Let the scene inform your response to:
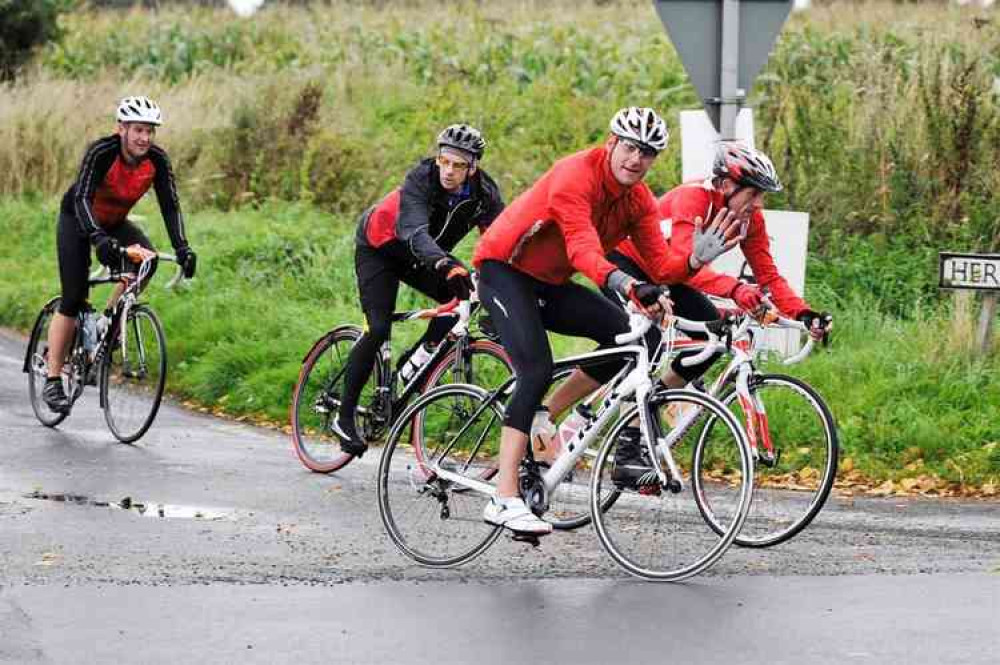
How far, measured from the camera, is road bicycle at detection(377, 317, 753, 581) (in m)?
7.69

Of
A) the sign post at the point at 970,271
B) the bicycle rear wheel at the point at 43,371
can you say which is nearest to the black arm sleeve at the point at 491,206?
the sign post at the point at 970,271

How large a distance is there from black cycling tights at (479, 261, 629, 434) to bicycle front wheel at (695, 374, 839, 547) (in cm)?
66

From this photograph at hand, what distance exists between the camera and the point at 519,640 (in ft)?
21.4

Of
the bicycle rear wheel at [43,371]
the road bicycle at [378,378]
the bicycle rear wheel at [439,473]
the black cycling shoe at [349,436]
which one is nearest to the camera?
the bicycle rear wheel at [439,473]

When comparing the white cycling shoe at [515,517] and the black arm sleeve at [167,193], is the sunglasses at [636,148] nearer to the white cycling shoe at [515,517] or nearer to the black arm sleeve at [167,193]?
the white cycling shoe at [515,517]

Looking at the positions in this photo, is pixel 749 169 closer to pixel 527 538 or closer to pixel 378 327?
pixel 527 538

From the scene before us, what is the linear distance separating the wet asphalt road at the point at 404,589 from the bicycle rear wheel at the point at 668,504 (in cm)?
14

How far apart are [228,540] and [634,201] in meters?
2.45

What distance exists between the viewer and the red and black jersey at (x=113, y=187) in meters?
11.2

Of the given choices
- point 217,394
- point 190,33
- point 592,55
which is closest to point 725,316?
point 217,394

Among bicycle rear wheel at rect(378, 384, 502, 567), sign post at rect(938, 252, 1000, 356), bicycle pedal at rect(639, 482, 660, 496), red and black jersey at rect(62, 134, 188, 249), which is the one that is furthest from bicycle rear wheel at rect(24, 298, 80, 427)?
sign post at rect(938, 252, 1000, 356)

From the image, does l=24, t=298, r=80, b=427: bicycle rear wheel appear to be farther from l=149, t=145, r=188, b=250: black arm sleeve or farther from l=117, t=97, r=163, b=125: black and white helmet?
l=117, t=97, r=163, b=125: black and white helmet

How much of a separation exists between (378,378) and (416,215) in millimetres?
1292

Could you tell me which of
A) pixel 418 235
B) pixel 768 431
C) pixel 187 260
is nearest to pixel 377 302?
pixel 418 235
